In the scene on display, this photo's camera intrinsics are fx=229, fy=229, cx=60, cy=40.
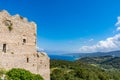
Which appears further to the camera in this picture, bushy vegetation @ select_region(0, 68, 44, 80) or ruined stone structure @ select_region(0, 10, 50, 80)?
ruined stone structure @ select_region(0, 10, 50, 80)

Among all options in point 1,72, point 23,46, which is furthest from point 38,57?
point 1,72

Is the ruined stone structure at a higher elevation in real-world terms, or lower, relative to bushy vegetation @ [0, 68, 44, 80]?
higher

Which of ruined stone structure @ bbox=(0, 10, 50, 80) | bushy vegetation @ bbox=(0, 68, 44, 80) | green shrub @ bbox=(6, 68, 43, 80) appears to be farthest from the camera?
ruined stone structure @ bbox=(0, 10, 50, 80)

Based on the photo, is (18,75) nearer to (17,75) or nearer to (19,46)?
(17,75)

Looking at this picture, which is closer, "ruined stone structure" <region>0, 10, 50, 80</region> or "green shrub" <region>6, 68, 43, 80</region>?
"green shrub" <region>6, 68, 43, 80</region>

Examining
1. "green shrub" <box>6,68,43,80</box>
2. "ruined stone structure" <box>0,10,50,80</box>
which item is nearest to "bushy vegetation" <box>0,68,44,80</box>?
"green shrub" <box>6,68,43,80</box>

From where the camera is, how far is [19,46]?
2462 cm

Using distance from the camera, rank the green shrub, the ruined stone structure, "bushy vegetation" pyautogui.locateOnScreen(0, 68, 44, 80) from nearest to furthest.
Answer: "bushy vegetation" pyautogui.locateOnScreen(0, 68, 44, 80), the green shrub, the ruined stone structure

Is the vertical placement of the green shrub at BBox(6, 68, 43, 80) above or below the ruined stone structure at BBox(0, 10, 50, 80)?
below

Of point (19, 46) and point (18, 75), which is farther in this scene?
point (19, 46)

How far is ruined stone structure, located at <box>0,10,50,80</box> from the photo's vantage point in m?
22.7

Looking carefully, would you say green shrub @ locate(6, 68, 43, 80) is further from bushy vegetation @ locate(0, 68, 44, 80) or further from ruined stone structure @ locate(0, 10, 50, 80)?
ruined stone structure @ locate(0, 10, 50, 80)

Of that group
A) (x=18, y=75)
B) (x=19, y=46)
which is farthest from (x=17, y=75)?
(x=19, y=46)

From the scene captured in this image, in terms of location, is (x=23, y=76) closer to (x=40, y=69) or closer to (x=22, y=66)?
(x=22, y=66)
